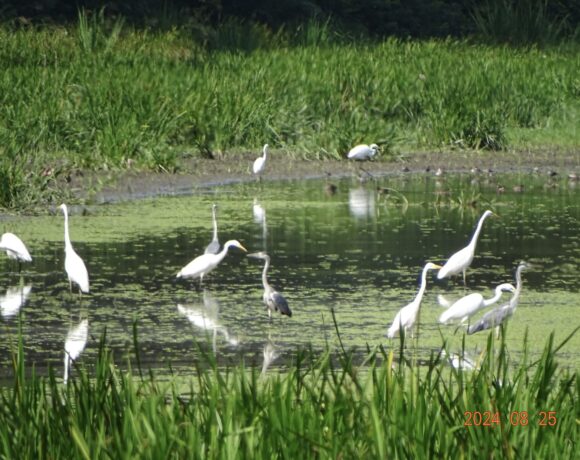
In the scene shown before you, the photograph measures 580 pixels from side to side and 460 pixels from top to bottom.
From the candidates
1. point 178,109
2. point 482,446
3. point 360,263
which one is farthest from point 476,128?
point 482,446

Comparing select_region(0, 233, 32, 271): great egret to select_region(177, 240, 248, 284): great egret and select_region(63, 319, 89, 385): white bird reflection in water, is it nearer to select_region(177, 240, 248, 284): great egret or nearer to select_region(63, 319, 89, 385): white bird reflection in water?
select_region(177, 240, 248, 284): great egret

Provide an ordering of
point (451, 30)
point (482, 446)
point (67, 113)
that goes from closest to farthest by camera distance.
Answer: point (482, 446) → point (67, 113) → point (451, 30)

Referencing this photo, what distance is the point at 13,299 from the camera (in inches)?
358

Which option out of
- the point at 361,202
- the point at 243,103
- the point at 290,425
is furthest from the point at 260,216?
the point at 290,425

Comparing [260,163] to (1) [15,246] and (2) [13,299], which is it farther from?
(2) [13,299]

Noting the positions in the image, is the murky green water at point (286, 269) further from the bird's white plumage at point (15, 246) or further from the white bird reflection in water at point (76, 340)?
the bird's white plumage at point (15, 246)

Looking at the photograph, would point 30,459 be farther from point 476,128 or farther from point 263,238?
point 476,128

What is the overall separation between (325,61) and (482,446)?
17.6 metres

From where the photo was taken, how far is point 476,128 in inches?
737

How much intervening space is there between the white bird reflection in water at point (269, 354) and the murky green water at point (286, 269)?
0.8 inches

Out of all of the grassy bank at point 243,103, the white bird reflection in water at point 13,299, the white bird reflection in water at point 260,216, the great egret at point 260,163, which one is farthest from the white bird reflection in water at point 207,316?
the great egret at point 260,163

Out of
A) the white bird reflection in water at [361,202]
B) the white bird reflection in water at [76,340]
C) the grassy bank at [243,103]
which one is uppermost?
the grassy bank at [243,103]

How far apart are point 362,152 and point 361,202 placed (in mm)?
2714

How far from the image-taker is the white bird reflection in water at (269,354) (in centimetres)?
737
